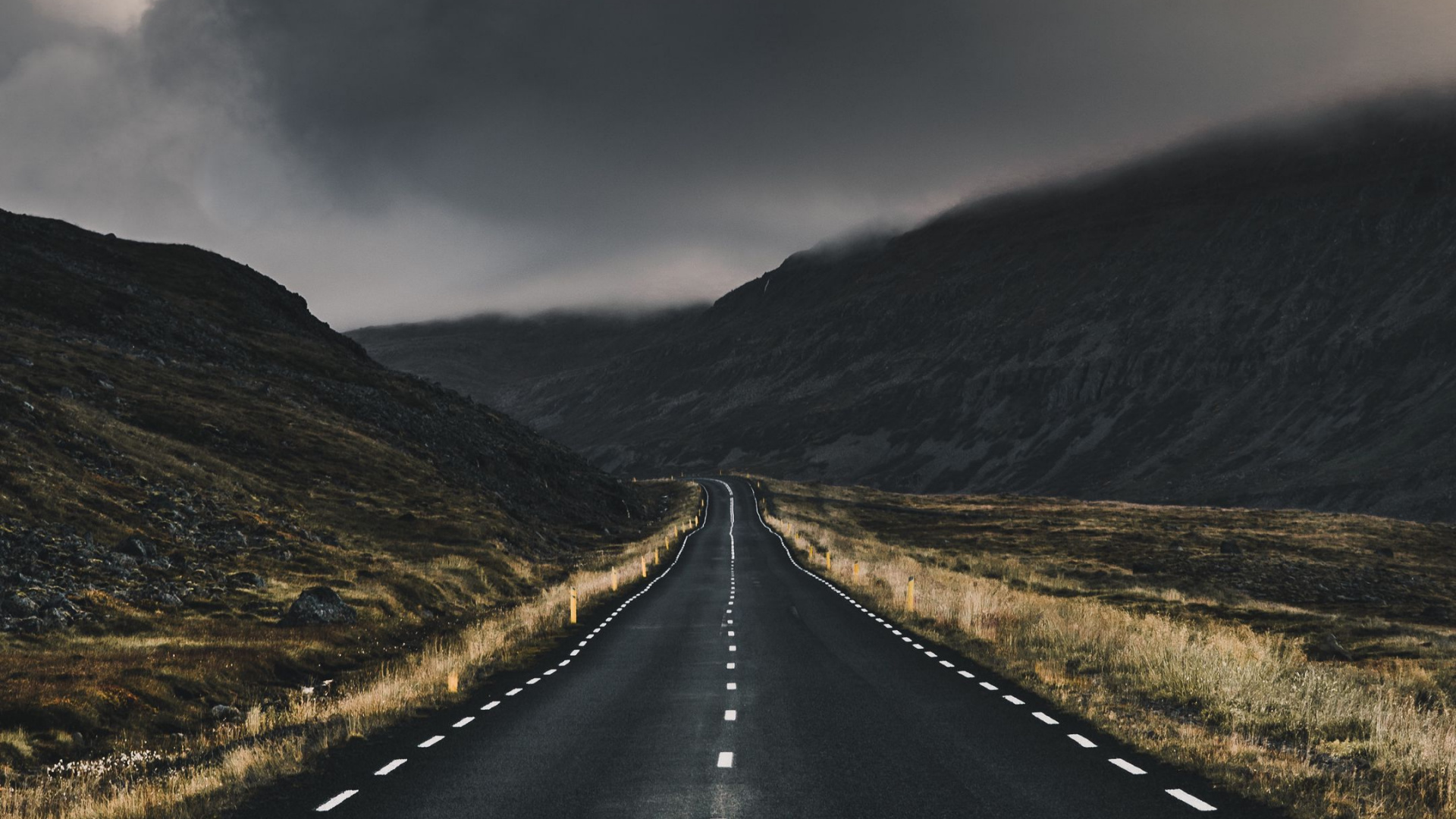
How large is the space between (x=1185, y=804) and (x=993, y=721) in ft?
14.1

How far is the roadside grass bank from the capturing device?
30.8 ft

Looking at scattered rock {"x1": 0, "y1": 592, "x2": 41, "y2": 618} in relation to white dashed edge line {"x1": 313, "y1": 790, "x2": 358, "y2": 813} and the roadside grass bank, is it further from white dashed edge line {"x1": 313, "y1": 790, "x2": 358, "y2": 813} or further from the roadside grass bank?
white dashed edge line {"x1": 313, "y1": 790, "x2": 358, "y2": 813}

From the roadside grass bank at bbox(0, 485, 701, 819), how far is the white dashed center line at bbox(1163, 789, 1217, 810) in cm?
858

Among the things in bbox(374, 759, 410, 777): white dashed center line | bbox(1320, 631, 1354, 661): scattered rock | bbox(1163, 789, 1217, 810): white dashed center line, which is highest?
bbox(374, 759, 410, 777): white dashed center line

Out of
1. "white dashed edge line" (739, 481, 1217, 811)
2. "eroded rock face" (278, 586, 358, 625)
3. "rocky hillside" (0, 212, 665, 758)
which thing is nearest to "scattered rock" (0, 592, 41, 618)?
"rocky hillside" (0, 212, 665, 758)

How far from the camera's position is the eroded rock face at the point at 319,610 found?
2384cm

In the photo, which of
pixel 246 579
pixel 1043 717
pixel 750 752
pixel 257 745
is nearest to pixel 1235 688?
pixel 1043 717

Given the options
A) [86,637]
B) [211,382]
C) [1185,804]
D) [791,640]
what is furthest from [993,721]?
[211,382]

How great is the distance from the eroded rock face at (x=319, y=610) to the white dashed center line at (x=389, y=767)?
14102mm

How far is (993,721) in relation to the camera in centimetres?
1320

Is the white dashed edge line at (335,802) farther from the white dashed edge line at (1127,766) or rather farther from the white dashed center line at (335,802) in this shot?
the white dashed edge line at (1127,766)

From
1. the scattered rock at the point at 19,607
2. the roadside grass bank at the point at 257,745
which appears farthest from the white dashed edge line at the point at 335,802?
the scattered rock at the point at 19,607

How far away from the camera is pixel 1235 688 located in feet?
47.8

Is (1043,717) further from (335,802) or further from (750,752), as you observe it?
(335,802)
